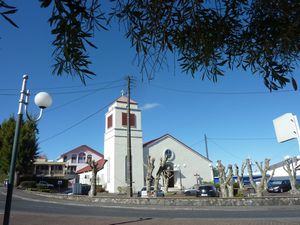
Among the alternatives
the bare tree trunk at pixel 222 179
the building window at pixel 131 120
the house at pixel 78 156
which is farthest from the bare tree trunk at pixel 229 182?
the house at pixel 78 156

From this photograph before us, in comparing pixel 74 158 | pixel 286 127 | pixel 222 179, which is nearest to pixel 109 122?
pixel 222 179

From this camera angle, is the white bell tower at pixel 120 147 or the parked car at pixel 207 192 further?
the white bell tower at pixel 120 147

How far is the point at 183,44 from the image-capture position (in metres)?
3.08

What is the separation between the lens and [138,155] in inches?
1843

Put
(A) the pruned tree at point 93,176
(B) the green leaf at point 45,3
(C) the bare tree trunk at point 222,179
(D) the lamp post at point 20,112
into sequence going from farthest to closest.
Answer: (A) the pruned tree at point 93,176, (C) the bare tree trunk at point 222,179, (D) the lamp post at point 20,112, (B) the green leaf at point 45,3

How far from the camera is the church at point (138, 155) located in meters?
45.1

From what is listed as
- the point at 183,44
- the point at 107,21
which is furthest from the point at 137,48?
the point at 183,44

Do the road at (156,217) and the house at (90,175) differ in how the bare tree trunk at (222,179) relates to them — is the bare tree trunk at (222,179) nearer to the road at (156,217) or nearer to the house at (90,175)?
the road at (156,217)

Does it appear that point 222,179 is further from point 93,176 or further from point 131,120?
point 131,120

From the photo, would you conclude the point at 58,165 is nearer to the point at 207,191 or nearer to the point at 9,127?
the point at 9,127

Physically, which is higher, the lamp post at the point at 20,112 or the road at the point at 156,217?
the lamp post at the point at 20,112

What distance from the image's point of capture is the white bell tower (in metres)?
44.6

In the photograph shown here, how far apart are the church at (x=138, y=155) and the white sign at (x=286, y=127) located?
3635cm

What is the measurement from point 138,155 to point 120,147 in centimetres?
323
